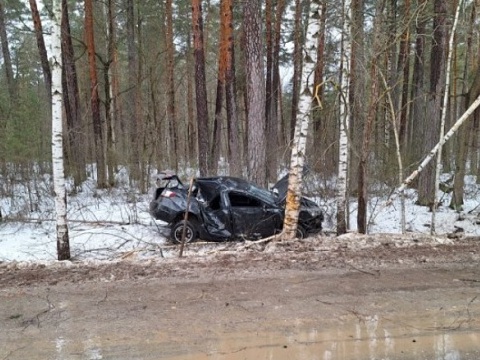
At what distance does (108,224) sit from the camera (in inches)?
424

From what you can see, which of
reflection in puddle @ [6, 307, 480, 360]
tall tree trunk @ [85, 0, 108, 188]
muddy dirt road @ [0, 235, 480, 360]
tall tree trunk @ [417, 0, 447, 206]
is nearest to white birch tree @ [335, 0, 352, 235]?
muddy dirt road @ [0, 235, 480, 360]

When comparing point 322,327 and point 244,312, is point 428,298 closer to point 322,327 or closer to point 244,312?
point 322,327

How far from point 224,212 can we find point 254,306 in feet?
16.4

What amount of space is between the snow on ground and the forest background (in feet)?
2.49

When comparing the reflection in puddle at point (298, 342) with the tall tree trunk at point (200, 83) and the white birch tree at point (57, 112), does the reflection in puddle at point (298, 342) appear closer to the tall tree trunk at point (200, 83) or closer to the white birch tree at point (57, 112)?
the white birch tree at point (57, 112)

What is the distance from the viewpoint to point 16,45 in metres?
27.7

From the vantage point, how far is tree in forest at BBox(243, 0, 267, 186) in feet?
37.0

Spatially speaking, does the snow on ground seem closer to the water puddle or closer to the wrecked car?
the wrecked car

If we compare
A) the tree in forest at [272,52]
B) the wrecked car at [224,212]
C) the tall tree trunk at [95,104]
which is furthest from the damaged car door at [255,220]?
the tree in forest at [272,52]

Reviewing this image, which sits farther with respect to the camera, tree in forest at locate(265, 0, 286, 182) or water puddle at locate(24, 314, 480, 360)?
tree in forest at locate(265, 0, 286, 182)

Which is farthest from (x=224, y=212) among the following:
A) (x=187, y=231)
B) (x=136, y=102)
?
(x=136, y=102)

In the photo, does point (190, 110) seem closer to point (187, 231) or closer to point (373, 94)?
point (187, 231)

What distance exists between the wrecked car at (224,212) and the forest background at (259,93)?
64.9 inches

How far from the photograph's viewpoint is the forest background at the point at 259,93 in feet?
29.2
